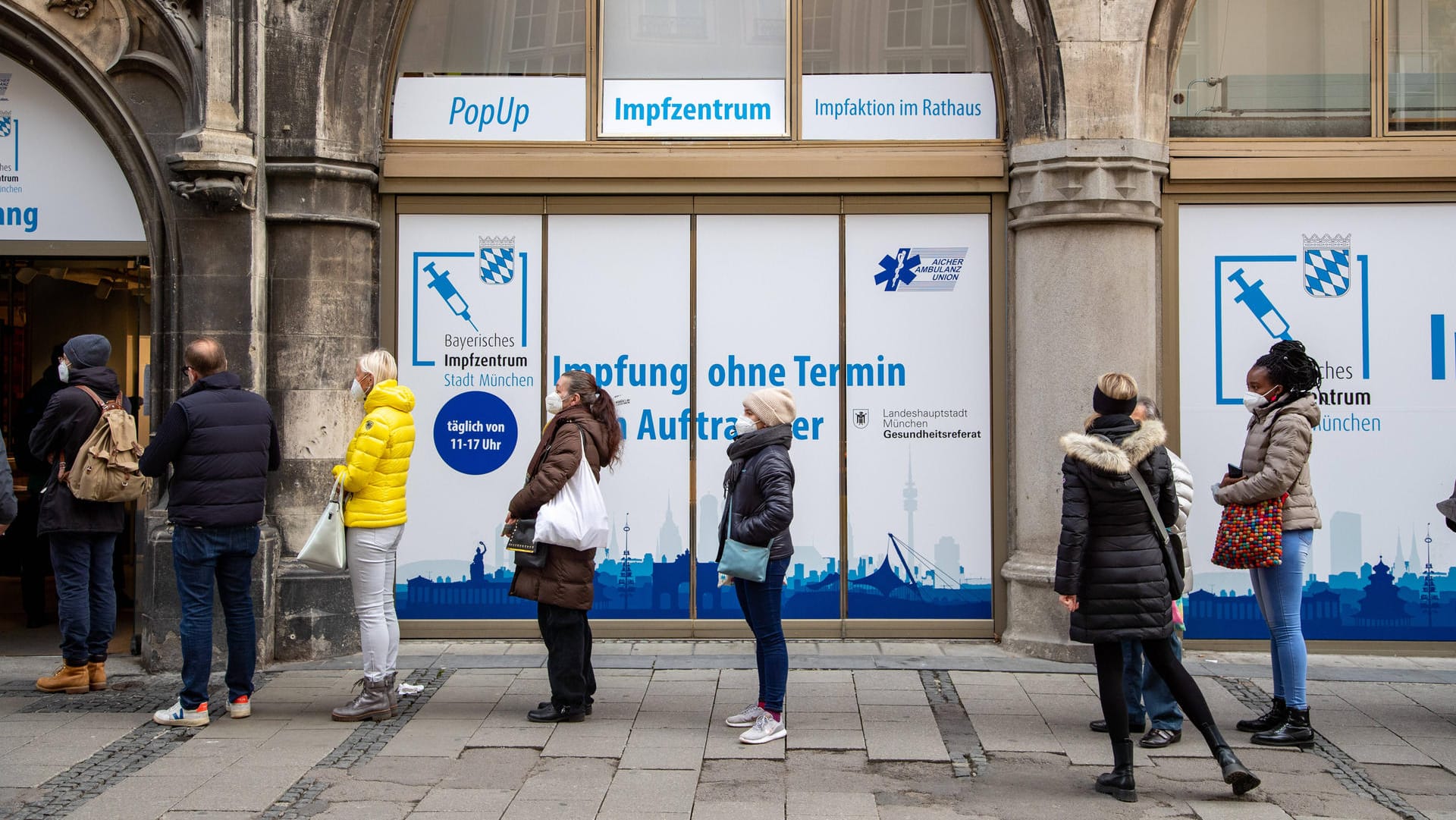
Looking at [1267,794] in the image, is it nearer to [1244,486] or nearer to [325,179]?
[1244,486]

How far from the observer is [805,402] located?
855 cm

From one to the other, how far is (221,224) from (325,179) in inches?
27.0

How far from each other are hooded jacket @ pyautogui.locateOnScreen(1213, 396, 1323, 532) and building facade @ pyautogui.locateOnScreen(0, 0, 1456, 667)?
187cm

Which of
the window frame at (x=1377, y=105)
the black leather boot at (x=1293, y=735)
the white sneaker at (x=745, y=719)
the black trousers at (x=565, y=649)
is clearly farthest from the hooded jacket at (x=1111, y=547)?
the window frame at (x=1377, y=105)

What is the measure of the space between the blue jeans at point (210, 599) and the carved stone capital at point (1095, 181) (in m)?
5.04

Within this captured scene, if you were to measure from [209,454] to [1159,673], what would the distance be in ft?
14.9

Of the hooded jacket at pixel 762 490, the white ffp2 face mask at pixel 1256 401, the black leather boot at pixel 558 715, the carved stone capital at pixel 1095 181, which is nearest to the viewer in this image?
the hooded jacket at pixel 762 490

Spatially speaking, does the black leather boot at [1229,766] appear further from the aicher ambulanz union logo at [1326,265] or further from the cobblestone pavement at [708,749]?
the aicher ambulanz union logo at [1326,265]

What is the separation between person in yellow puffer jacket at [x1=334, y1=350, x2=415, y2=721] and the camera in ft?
21.3

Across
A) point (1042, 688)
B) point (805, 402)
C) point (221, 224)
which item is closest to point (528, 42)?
point (221, 224)

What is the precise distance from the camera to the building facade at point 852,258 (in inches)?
323

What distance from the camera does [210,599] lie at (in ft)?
21.6

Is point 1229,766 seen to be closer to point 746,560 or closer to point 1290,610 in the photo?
point 1290,610

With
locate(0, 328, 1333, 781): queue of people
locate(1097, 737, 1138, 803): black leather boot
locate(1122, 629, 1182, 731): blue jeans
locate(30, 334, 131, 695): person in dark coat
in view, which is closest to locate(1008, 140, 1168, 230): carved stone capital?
locate(0, 328, 1333, 781): queue of people
